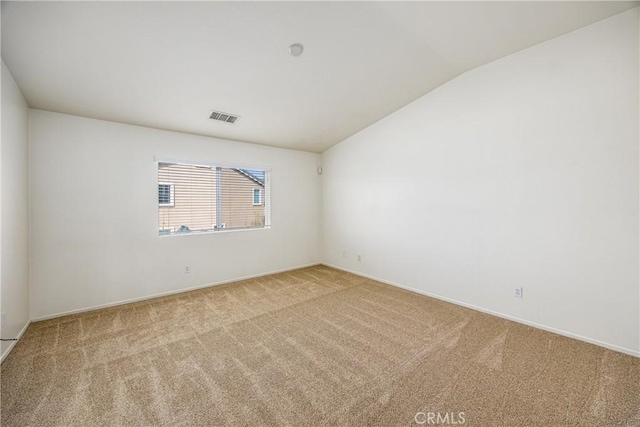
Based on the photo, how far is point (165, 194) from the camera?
381 cm

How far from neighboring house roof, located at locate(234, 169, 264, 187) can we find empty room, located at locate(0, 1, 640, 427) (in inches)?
15.7

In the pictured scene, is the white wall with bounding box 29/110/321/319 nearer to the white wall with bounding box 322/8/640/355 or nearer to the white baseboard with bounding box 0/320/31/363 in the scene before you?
the white baseboard with bounding box 0/320/31/363

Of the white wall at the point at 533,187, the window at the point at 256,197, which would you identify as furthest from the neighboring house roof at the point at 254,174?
the white wall at the point at 533,187

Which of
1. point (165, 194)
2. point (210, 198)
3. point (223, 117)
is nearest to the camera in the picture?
point (223, 117)

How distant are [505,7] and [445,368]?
10.1 feet

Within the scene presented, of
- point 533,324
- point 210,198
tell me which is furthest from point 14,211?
point 533,324

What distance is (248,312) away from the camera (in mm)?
3230

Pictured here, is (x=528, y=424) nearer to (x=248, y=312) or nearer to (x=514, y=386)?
(x=514, y=386)

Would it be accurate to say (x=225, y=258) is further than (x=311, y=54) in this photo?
Yes

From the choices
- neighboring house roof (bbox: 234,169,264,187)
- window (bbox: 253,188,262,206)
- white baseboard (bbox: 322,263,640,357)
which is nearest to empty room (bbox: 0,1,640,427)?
white baseboard (bbox: 322,263,640,357)

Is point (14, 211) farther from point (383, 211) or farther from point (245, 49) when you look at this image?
point (383, 211)

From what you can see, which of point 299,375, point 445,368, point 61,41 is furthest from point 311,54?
point 445,368

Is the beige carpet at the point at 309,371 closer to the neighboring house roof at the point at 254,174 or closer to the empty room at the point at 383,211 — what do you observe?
the empty room at the point at 383,211

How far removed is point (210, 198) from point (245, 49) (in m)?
A: 2.50
